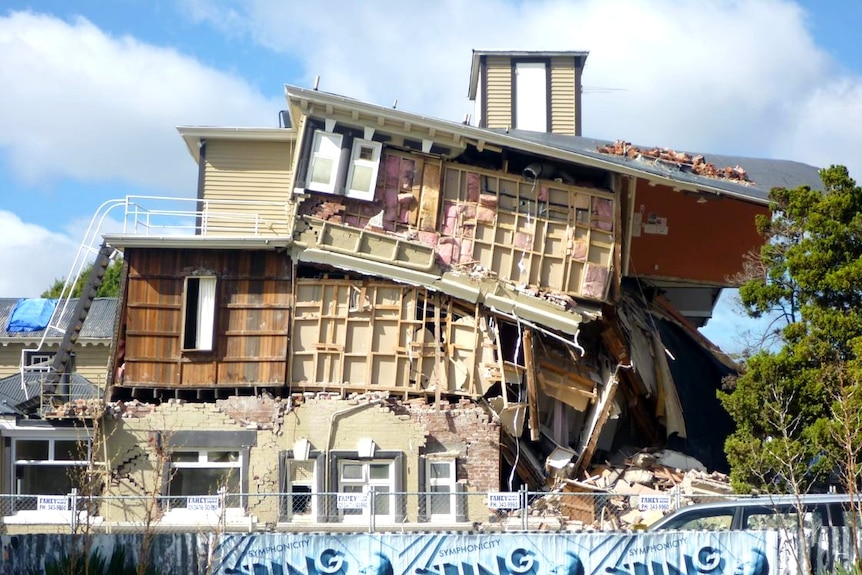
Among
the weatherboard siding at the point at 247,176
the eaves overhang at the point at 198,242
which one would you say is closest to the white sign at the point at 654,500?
the eaves overhang at the point at 198,242

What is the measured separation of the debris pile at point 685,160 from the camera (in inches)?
978

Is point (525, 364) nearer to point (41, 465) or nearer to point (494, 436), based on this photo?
point (494, 436)

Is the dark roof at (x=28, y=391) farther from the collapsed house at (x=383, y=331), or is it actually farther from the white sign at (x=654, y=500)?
the white sign at (x=654, y=500)

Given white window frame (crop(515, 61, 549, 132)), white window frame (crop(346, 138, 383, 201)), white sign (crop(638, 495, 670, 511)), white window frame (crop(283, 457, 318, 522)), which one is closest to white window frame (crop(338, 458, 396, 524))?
white window frame (crop(283, 457, 318, 522))

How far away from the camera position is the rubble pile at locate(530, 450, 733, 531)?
1977 cm

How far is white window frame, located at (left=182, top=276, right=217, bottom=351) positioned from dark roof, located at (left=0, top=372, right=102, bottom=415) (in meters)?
2.49

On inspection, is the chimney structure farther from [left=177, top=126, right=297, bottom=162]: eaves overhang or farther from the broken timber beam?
the broken timber beam

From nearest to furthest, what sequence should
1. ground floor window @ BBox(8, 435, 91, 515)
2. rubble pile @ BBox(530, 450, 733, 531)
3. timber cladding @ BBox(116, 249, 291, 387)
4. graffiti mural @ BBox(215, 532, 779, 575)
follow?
graffiti mural @ BBox(215, 532, 779, 575)
rubble pile @ BBox(530, 450, 733, 531)
ground floor window @ BBox(8, 435, 91, 515)
timber cladding @ BBox(116, 249, 291, 387)

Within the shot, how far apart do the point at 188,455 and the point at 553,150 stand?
9.73 metres

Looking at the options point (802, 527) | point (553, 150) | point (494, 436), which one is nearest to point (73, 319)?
point (494, 436)

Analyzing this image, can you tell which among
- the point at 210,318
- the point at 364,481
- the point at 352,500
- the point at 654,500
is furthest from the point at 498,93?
the point at 654,500

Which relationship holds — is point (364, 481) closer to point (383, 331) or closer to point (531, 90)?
point (383, 331)

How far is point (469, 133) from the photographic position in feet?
71.5

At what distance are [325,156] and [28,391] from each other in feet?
29.9
